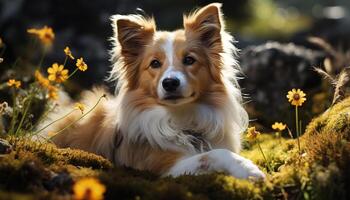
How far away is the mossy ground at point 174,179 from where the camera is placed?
3.43 m

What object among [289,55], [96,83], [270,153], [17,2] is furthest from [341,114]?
[17,2]

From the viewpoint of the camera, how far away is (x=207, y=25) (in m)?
5.64

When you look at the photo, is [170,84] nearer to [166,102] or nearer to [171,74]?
[171,74]

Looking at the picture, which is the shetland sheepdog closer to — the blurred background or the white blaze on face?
the white blaze on face

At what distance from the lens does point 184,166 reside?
4605 mm

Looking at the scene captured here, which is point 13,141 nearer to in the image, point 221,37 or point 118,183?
point 118,183

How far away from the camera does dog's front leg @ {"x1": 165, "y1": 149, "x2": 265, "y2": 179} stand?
13.2 ft

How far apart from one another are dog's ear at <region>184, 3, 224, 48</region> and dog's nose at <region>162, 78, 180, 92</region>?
2.72 feet

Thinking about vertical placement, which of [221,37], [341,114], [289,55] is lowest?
[289,55]

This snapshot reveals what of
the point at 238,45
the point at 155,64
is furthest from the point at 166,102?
the point at 238,45

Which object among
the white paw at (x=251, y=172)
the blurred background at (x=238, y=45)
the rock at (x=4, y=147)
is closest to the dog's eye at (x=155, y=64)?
the blurred background at (x=238, y=45)

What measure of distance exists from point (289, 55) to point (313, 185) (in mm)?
4797

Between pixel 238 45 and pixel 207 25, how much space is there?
5.02 metres

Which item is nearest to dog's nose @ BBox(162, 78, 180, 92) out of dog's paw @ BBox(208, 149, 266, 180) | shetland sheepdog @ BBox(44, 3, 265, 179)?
shetland sheepdog @ BBox(44, 3, 265, 179)
